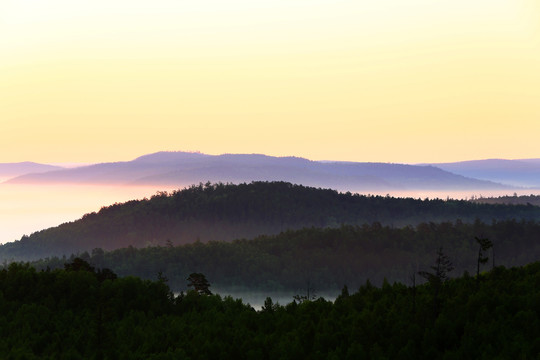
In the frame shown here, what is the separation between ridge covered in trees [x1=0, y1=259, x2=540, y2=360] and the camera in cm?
12044

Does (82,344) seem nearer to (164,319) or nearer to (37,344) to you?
(37,344)

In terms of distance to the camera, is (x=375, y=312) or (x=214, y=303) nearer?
(x=375, y=312)

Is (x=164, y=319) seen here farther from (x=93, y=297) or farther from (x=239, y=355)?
(x=239, y=355)

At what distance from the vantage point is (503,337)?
383 ft

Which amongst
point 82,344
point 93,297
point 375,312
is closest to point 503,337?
point 375,312

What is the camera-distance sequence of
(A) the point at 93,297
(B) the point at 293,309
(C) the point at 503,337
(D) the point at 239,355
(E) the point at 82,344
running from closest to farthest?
1. (C) the point at 503,337
2. (D) the point at 239,355
3. (E) the point at 82,344
4. (B) the point at 293,309
5. (A) the point at 93,297

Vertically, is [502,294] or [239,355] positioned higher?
[502,294]

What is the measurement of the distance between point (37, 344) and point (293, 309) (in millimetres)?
52981

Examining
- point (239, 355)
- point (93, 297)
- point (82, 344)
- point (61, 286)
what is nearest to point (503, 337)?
point (239, 355)

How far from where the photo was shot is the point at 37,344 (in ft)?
463

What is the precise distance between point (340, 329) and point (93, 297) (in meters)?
66.5

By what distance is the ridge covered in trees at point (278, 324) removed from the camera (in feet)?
395

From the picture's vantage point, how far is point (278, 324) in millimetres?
141750

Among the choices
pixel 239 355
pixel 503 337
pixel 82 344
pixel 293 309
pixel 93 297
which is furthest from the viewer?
pixel 93 297
